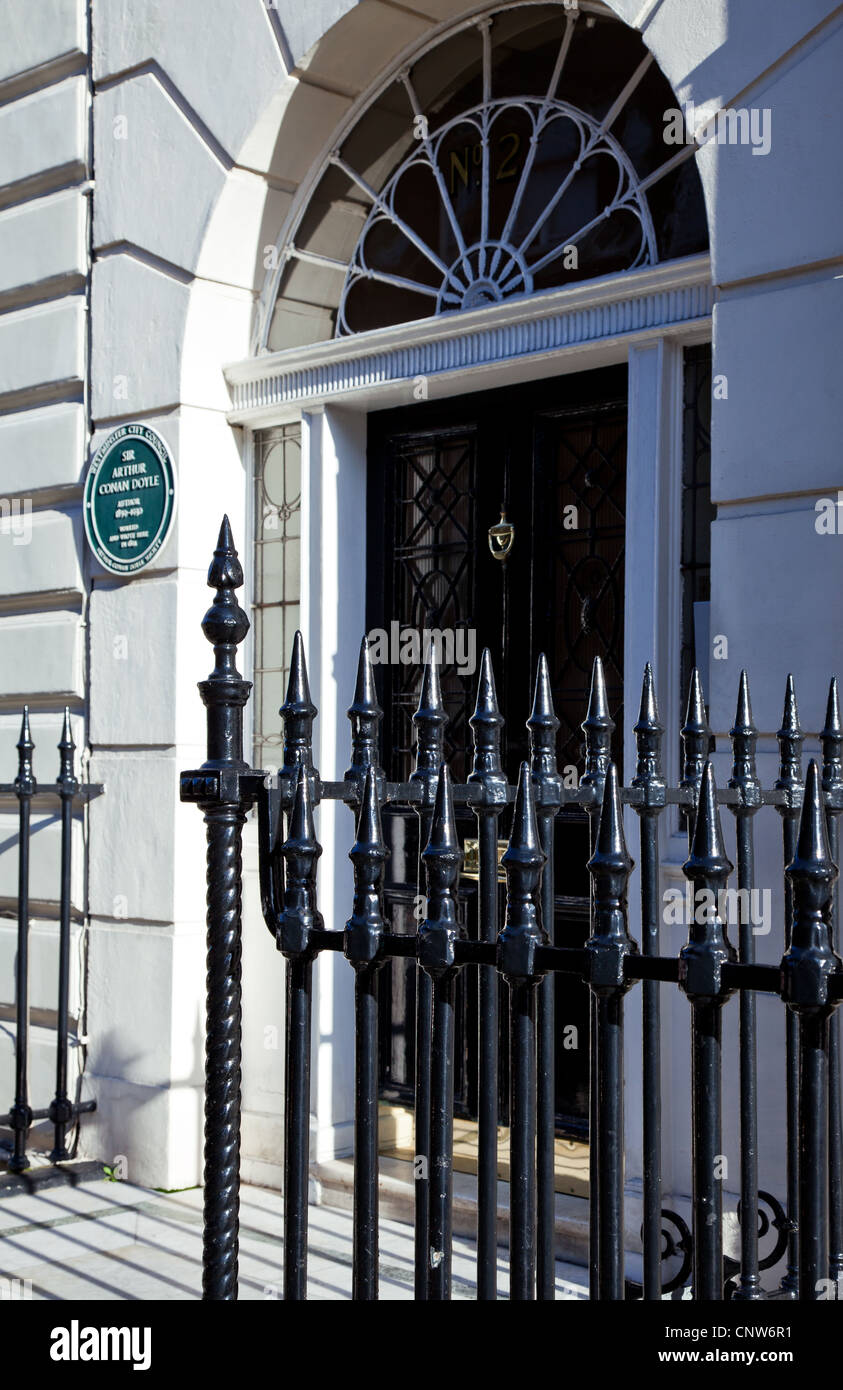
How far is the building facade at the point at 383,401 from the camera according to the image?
13.6 feet

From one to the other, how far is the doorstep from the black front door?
0.90 ft

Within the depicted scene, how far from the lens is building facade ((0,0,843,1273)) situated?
13.6 feet

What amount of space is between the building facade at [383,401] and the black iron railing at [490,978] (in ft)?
5.23

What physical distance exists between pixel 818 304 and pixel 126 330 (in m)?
3.23

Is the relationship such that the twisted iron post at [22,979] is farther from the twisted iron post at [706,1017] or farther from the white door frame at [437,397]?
the twisted iron post at [706,1017]

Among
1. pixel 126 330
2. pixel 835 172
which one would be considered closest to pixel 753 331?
pixel 835 172

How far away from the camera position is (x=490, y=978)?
2420mm

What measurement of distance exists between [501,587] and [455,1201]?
216cm

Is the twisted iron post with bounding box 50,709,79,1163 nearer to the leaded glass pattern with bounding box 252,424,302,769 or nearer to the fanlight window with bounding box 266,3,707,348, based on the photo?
the leaded glass pattern with bounding box 252,424,302,769

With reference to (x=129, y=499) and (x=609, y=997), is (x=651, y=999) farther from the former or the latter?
(x=129, y=499)

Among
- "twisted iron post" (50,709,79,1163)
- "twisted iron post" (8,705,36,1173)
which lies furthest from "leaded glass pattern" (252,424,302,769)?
"twisted iron post" (8,705,36,1173)

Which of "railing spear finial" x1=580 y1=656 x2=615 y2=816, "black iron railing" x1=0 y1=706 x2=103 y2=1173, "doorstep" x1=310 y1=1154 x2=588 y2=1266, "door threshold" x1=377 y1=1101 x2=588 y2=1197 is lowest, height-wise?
"doorstep" x1=310 y1=1154 x2=588 y2=1266
